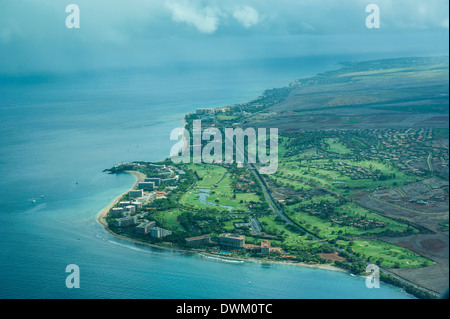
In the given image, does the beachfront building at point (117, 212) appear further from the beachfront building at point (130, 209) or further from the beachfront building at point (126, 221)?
the beachfront building at point (126, 221)

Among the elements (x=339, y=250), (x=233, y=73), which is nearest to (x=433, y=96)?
(x=339, y=250)

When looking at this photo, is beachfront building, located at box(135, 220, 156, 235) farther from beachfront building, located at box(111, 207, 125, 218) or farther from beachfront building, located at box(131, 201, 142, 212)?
beachfront building, located at box(131, 201, 142, 212)

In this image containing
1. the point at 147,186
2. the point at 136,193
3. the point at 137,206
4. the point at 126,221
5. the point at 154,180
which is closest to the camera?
the point at 126,221

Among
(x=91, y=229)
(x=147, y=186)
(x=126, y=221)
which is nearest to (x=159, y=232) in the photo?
(x=126, y=221)

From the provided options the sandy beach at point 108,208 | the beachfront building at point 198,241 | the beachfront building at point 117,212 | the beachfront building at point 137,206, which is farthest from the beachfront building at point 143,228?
the beachfront building at point 137,206

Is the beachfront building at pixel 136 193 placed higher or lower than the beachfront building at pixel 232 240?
higher

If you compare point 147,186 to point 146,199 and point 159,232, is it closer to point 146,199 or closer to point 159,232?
point 146,199
